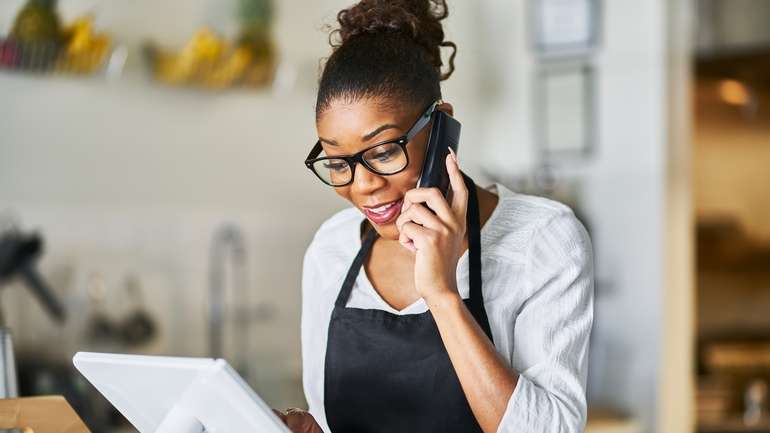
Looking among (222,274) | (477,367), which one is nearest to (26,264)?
(222,274)

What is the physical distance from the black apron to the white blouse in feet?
0.07

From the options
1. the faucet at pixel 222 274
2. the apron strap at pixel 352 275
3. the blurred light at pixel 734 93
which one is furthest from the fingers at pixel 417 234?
the blurred light at pixel 734 93

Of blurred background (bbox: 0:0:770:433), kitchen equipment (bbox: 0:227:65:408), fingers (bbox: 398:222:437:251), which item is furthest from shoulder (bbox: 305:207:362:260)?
kitchen equipment (bbox: 0:227:65:408)

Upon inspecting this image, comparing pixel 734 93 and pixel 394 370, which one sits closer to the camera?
pixel 394 370

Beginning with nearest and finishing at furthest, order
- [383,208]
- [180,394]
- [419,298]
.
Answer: [180,394], [383,208], [419,298]

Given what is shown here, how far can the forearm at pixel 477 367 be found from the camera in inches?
45.5

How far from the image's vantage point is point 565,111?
3973 mm

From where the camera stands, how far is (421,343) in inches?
52.7

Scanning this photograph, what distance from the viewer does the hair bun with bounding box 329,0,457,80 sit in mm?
1336

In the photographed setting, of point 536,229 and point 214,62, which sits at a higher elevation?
point 214,62

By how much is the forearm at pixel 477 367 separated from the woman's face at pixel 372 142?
0.17 meters

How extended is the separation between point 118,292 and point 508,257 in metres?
2.36

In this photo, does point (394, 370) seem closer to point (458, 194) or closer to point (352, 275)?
point (352, 275)

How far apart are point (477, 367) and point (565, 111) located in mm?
2945
